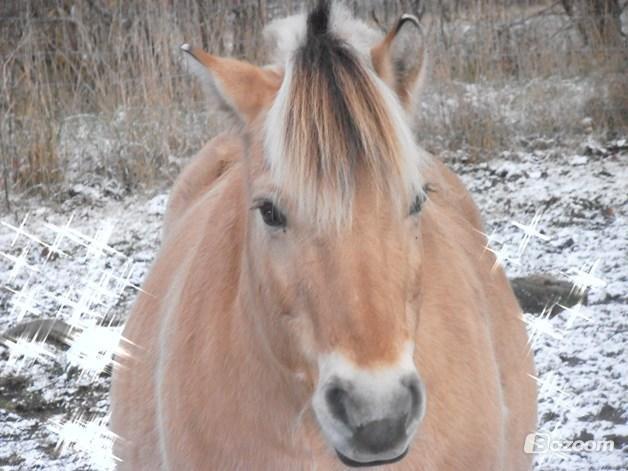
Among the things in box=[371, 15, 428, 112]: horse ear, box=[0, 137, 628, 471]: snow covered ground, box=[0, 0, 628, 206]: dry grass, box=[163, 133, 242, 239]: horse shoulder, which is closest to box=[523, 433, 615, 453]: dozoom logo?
box=[0, 137, 628, 471]: snow covered ground

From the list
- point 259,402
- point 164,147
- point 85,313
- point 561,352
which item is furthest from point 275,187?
point 164,147

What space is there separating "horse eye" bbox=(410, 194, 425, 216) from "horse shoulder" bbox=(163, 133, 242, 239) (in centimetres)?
129

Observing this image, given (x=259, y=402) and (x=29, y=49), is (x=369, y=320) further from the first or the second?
(x=29, y=49)

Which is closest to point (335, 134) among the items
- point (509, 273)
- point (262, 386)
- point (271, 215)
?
point (271, 215)

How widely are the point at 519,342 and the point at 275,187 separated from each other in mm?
1185

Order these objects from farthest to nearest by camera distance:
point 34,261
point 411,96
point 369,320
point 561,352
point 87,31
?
point 87,31
point 34,261
point 561,352
point 411,96
point 369,320

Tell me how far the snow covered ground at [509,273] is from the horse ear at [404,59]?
1943 mm

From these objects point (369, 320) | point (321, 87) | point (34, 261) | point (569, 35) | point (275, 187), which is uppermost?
point (321, 87)

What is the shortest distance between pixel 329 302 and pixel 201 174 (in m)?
1.66

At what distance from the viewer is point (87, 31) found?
7.52 metres

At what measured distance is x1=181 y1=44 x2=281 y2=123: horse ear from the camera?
2.05 m

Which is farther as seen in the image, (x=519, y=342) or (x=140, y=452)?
(x=519, y=342)

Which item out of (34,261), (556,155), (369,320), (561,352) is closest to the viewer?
(369,320)
